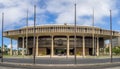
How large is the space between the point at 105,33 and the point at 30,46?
33.5 m

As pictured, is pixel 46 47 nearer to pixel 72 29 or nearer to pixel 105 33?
pixel 72 29

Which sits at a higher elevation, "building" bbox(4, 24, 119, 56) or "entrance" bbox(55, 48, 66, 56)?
"building" bbox(4, 24, 119, 56)

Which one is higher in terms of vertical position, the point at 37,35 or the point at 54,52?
the point at 37,35

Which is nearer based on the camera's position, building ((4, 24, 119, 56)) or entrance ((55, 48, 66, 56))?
building ((4, 24, 119, 56))

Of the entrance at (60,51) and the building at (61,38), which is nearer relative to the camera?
the building at (61,38)

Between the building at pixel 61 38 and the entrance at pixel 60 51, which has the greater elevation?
the building at pixel 61 38

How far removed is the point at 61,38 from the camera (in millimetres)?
111375

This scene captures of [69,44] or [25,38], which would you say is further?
[25,38]

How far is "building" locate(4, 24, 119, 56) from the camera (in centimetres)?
10500

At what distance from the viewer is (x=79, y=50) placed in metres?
113

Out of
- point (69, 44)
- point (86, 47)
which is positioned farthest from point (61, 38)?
point (86, 47)

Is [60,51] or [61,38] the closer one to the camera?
[61,38]

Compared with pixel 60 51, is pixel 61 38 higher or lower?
higher

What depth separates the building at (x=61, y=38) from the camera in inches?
4134
